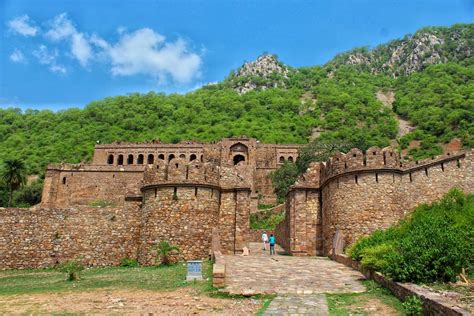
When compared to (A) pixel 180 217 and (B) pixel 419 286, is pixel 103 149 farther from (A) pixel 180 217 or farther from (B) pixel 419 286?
(B) pixel 419 286

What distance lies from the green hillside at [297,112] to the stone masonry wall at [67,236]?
52579 mm

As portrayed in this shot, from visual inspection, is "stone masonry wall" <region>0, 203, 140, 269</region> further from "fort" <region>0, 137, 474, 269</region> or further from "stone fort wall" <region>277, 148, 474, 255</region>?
"stone fort wall" <region>277, 148, 474, 255</region>

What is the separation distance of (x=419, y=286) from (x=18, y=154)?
82922 mm

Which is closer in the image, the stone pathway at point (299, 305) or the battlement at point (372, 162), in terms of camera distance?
the stone pathway at point (299, 305)

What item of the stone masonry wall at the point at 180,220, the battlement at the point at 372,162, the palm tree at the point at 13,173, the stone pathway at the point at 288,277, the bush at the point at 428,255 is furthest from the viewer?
the palm tree at the point at 13,173

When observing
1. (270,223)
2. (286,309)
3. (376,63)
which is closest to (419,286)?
(286,309)

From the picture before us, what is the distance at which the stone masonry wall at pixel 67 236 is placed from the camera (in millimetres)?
17297

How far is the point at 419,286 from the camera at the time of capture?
28.2ft

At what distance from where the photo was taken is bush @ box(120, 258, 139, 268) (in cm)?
1648

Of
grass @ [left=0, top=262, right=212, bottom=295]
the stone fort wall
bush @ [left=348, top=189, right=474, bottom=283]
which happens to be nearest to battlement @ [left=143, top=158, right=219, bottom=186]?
grass @ [left=0, top=262, right=212, bottom=295]

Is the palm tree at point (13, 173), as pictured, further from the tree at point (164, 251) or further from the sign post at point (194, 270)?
the sign post at point (194, 270)

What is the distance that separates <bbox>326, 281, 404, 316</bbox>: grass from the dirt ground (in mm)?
1580

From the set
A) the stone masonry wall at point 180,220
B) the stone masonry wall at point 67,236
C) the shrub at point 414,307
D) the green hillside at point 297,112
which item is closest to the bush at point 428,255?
the shrub at point 414,307

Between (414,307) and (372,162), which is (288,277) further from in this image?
(372,162)
